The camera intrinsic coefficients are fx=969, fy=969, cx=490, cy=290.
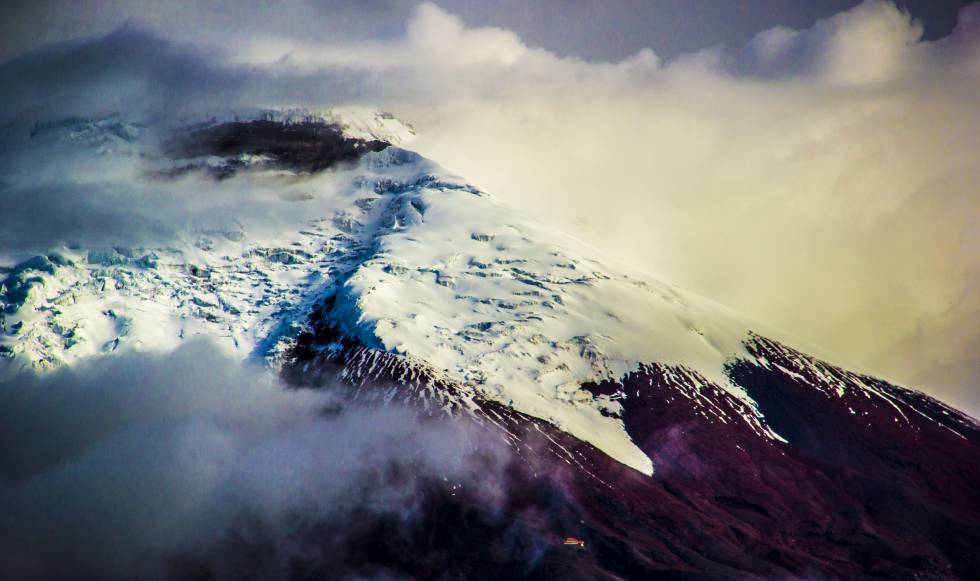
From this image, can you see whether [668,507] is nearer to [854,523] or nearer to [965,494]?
[854,523]

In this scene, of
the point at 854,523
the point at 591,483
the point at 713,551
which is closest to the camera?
the point at 713,551

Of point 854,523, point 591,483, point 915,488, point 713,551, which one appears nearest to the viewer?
point 713,551

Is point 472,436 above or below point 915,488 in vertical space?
below

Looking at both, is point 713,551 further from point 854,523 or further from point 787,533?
point 854,523

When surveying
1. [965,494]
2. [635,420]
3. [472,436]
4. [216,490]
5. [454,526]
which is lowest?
[216,490]

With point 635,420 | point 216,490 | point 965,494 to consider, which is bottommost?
point 216,490

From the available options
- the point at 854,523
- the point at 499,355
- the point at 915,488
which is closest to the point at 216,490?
the point at 499,355

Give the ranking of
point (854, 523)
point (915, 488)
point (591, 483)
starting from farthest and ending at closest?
point (915, 488), point (854, 523), point (591, 483)

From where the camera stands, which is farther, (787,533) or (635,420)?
(635,420)

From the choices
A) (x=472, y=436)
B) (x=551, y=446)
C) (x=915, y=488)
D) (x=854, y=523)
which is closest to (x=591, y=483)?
(x=551, y=446)

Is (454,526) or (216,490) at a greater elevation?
(454,526)
